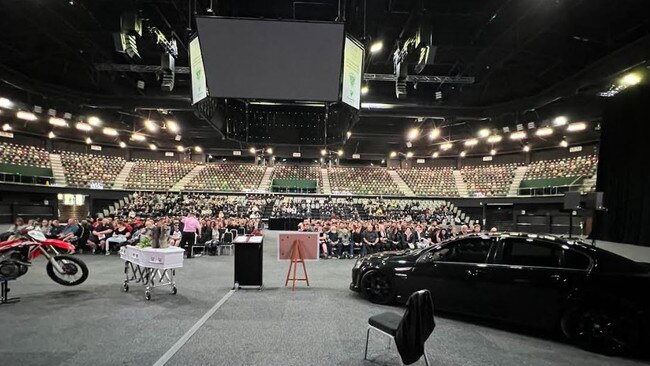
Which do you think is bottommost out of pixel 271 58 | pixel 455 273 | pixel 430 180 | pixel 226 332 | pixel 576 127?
pixel 226 332

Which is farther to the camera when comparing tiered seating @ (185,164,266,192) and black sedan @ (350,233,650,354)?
tiered seating @ (185,164,266,192)

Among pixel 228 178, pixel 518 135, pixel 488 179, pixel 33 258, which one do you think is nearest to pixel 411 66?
pixel 33 258

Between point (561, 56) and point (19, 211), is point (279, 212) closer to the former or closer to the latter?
point (19, 211)

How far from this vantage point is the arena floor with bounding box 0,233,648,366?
3.50 metres

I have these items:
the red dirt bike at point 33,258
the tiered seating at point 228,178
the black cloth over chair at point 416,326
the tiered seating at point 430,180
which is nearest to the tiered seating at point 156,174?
the tiered seating at point 228,178

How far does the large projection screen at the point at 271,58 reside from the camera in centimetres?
348

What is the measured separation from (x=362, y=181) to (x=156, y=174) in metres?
18.0

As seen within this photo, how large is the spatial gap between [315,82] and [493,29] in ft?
20.5

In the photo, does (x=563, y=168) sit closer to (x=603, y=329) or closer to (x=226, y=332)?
(x=603, y=329)

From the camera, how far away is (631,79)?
7.68 metres

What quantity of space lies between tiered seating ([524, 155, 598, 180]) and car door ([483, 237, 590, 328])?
18.6 meters

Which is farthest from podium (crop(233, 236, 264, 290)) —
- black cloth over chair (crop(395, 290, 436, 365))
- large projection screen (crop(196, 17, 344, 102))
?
black cloth over chair (crop(395, 290, 436, 365))

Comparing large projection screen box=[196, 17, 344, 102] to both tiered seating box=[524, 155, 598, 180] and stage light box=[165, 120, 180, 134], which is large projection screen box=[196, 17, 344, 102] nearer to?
stage light box=[165, 120, 180, 134]

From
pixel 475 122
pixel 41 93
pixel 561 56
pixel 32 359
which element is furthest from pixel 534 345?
pixel 41 93
